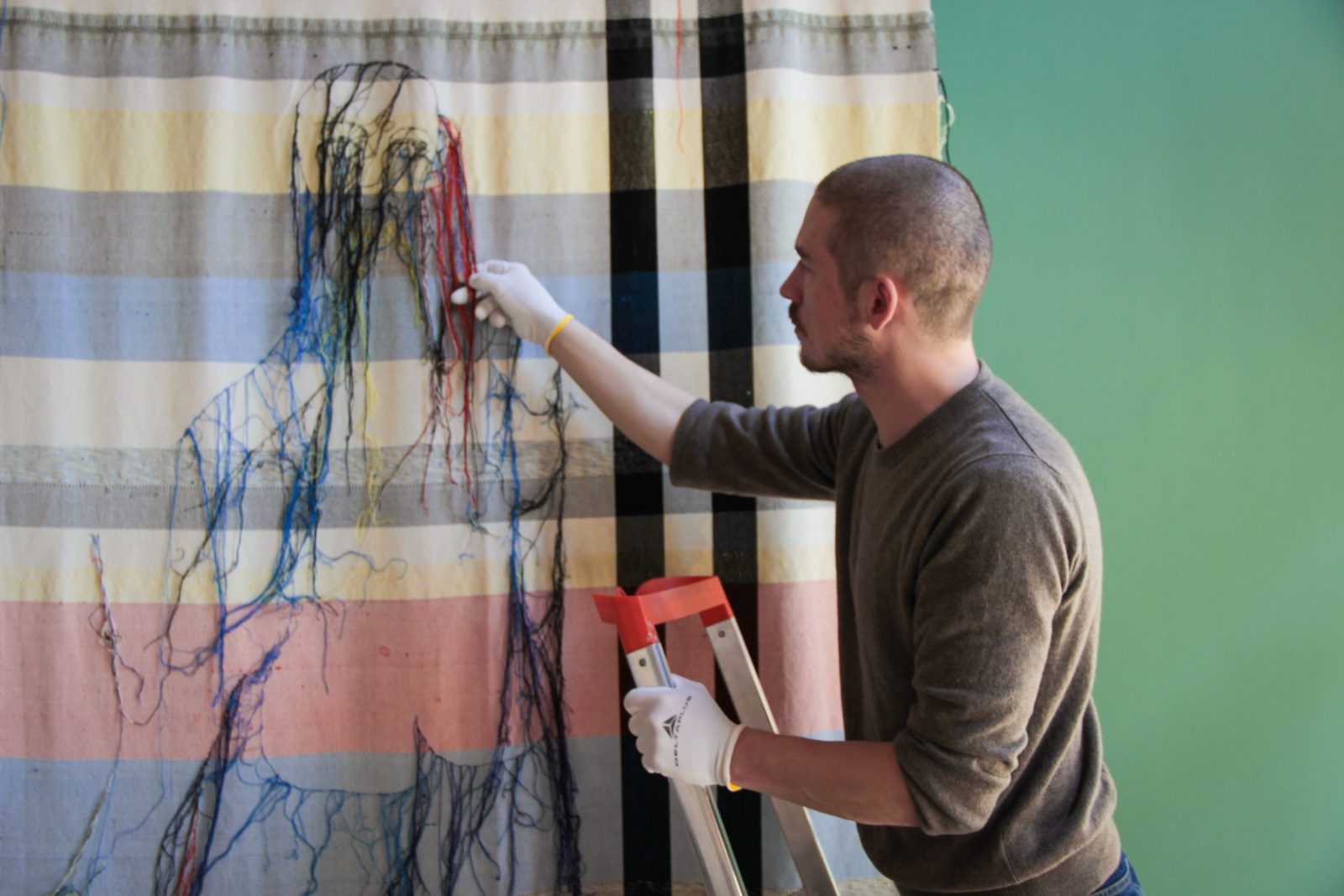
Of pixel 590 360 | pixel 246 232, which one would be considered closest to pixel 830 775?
pixel 590 360

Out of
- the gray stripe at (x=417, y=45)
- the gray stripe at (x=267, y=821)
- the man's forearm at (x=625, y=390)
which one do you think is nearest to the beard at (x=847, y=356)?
the man's forearm at (x=625, y=390)

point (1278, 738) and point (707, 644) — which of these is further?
point (1278, 738)

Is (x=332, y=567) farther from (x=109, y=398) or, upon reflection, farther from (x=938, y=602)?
(x=938, y=602)

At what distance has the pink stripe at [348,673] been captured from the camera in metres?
1.39

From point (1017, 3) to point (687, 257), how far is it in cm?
68

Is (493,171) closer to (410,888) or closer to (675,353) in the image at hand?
(675,353)

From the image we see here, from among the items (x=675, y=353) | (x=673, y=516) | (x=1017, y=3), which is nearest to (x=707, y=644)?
(x=673, y=516)

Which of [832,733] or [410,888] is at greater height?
[832,733]

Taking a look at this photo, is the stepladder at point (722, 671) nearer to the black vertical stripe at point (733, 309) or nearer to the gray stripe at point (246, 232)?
the black vertical stripe at point (733, 309)

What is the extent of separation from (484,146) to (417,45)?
0.60 feet

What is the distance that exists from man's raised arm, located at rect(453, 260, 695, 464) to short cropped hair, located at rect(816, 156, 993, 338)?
378 millimetres

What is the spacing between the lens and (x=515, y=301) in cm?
138

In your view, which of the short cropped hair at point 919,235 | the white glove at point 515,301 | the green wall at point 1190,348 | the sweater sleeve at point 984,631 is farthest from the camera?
the green wall at point 1190,348

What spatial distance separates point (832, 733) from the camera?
1451 millimetres
